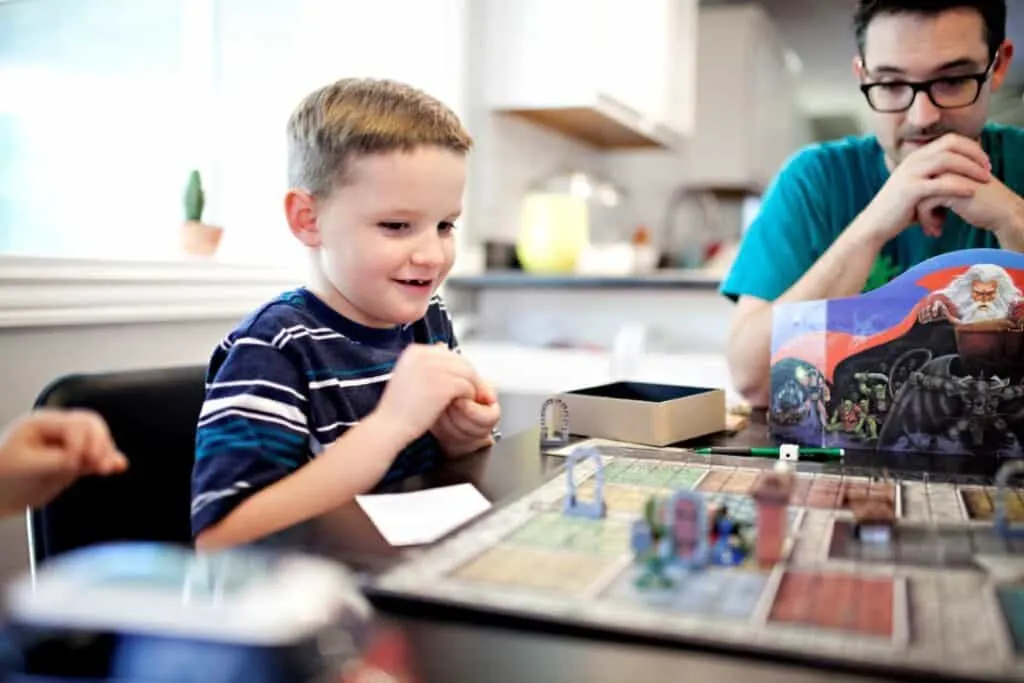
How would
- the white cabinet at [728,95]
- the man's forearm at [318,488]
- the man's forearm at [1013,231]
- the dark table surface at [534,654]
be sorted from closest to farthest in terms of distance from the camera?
the dark table surface at [534,654] → the man's forearm at [318,488] → the man's forearm at [1013,231] → the white cabinet at [728,95]

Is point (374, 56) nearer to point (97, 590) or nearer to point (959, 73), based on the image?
point (959, 73)

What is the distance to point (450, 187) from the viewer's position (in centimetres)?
98

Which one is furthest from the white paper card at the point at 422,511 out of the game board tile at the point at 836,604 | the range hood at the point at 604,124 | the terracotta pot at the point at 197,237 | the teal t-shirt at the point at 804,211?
the range hood at the point at 604,124

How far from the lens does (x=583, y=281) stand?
247 centimetres

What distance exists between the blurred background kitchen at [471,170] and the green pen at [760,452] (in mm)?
560

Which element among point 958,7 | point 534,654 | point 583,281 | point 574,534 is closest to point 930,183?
point 958,7

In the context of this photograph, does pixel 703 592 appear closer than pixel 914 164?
Yes

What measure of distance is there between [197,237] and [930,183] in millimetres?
1241

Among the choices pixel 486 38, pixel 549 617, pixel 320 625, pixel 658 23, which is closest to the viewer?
pixel 320 625

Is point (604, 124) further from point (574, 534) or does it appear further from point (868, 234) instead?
point (574, 534)

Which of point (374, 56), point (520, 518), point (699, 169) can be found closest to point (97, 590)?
point (520, 518)

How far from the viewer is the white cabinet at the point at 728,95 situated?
4.03 metres

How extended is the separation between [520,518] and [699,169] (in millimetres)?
3690

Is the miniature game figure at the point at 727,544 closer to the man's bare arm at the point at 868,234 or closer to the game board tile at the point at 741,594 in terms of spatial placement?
the game board tile at the point at 741,594
